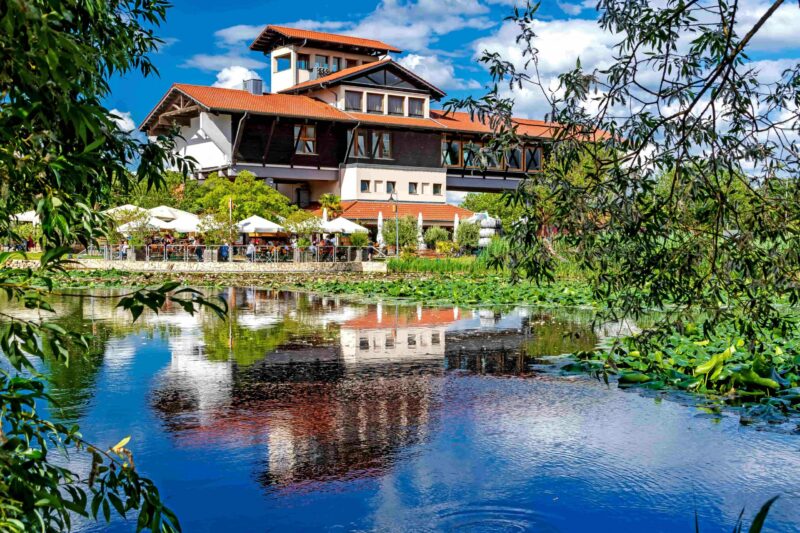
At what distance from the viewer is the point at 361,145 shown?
56.0 metres

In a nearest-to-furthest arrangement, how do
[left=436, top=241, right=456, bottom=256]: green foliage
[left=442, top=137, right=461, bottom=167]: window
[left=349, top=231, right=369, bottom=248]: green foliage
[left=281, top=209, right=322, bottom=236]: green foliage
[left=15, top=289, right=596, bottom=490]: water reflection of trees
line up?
[left=15, top=289, right=596, bottom=490]: water reflection of trees → [left=281, top=209, right=322, bottom=236]: green foliage → [left=349, top=231, right=369, bottom=248]: green foliage → [left=436, top=241, right=456, bottom=256]: green foliage → [left=442, top=137, right=461, bottom=167]: window

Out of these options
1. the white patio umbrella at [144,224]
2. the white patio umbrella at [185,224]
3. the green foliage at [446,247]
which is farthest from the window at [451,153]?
the white patio umbrella at [144,224]

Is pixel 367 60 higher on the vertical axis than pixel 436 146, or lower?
higher

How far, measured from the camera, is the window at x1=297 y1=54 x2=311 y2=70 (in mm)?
60812

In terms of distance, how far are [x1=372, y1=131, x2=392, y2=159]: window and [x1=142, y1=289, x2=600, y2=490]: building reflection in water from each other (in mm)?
36311

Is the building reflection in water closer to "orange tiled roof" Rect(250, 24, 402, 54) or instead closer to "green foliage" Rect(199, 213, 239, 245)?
"green foliage" Rect(199, 213, 239, 245)

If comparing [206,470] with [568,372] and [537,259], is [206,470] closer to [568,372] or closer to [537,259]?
[537,259]

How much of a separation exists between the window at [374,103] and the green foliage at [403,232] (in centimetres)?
1031

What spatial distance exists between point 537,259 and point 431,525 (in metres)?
2.07

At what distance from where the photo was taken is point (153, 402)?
1010 cm

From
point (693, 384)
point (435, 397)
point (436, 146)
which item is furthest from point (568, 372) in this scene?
point (436, 146)

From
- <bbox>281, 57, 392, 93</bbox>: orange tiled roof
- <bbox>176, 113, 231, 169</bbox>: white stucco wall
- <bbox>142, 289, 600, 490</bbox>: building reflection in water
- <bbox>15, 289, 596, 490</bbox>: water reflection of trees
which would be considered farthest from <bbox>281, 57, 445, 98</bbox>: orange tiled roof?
<bbox>142, 289, 600, 490</bbox>: building reflection in water

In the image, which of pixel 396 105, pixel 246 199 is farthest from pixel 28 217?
pixel 396 105

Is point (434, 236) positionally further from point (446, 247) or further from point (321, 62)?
point (321, 62)
